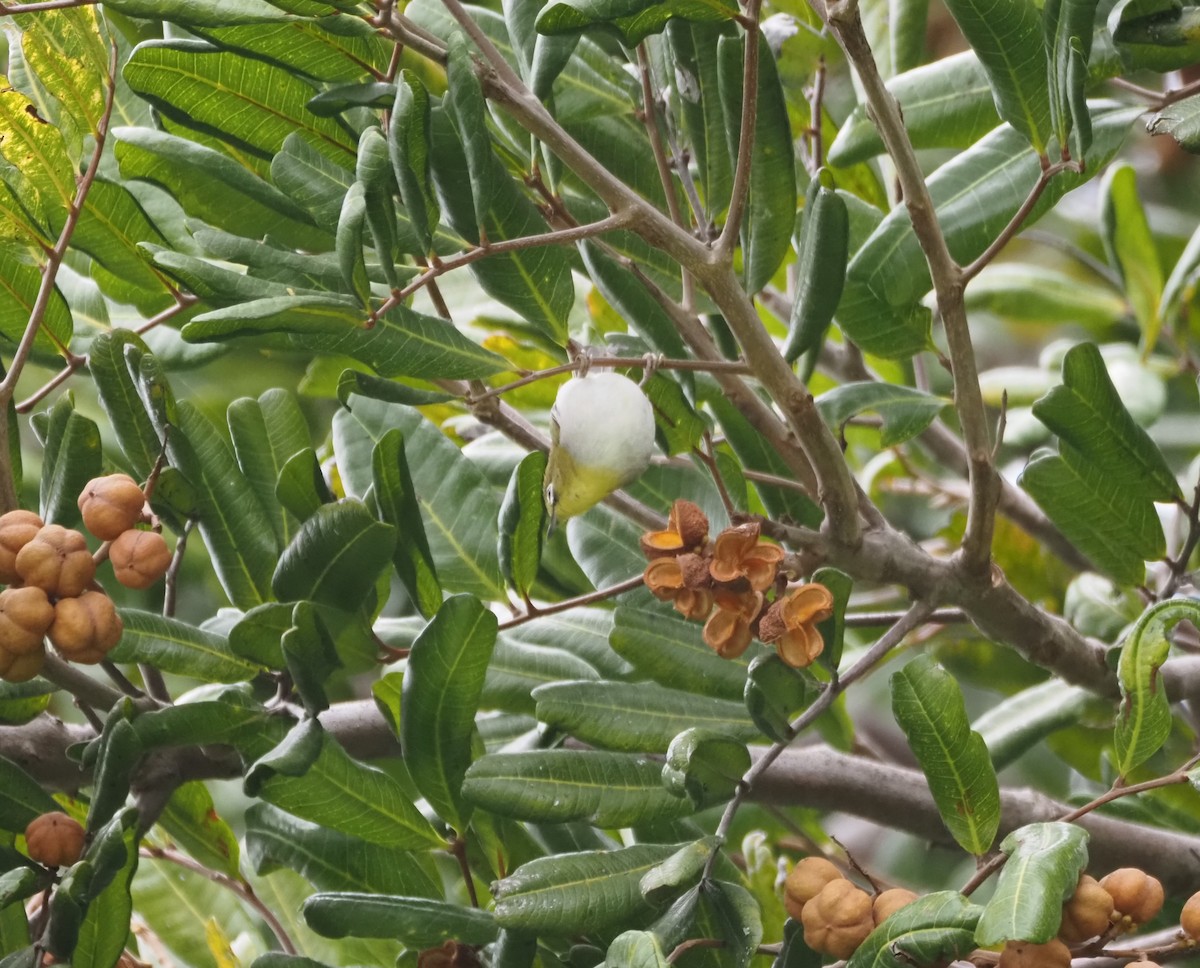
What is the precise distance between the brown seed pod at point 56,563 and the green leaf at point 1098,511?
0.44 m

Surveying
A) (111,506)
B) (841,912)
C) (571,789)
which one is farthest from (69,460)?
(841,912)

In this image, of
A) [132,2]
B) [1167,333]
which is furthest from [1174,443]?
[132,2]

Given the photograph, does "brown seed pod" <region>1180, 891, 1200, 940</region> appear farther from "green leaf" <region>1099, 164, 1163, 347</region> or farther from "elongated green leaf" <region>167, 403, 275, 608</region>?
"green leaf" <region>1099, 164, 1163, 347</region>

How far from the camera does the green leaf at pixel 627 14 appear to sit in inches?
18.1

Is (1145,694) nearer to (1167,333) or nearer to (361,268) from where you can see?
(361,268)

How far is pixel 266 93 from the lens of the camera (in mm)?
568

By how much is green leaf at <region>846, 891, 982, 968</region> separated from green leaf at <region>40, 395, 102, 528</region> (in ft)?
1.29

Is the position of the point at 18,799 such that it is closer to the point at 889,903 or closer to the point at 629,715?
the point at 629,715

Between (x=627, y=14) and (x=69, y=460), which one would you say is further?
(x=69, y=460)

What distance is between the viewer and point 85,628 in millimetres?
537

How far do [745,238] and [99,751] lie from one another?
0.36 metres

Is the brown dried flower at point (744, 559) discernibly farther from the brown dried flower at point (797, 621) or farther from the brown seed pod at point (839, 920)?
the brown seed pod at point (839, 920)

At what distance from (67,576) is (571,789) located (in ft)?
0.73

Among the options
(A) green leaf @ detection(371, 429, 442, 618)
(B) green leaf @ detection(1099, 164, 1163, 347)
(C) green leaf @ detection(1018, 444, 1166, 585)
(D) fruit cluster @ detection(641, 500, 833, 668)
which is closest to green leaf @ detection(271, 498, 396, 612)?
(A) green leaf @ detection(371, 429, 442, 618)
